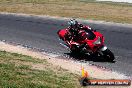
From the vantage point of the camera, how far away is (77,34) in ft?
60.3

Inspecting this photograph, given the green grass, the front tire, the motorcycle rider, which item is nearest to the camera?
the green grass

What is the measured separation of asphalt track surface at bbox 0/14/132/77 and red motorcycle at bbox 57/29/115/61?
0.42 metres

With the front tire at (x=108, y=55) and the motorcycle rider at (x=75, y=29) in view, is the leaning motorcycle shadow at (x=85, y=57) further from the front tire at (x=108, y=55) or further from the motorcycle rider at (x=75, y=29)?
the motorcycle rider at (x=75, y=29)

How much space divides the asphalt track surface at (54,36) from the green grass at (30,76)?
3.06 m

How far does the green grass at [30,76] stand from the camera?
1188 cm

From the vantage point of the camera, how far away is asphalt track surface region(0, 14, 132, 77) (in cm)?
1736

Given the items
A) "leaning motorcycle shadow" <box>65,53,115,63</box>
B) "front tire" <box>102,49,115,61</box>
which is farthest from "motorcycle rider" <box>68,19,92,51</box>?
"front tire" <box>102,49,115,61</box>

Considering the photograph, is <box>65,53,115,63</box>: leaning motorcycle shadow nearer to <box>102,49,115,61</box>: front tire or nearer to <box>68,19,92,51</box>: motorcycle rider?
<box>102,49,115,61</box>: front tire

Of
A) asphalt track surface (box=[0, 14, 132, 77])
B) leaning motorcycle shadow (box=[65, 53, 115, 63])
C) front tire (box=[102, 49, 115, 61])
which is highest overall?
front tire (box=[102, 49, 115, 61])

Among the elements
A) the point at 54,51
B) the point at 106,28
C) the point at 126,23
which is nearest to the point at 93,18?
the point at 126,23

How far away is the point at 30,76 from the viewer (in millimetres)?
12883

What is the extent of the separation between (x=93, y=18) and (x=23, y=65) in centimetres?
2235

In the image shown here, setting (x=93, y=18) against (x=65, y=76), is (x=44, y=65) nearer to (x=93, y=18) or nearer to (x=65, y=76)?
(x=65, y=76)

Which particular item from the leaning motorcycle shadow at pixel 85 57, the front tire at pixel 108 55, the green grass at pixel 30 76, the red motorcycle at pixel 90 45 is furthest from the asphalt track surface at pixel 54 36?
the green grass at pixel 30 76
